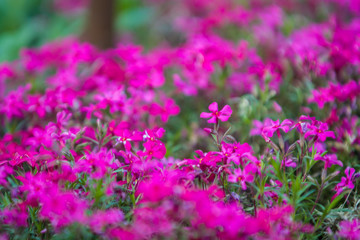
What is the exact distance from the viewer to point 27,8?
25.5ft

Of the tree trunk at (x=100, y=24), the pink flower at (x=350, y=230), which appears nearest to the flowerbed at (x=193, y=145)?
the pink flower at (x=350, y=230)

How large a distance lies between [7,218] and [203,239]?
891 mm

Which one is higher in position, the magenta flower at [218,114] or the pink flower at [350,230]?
the magenta flower at [218,114]

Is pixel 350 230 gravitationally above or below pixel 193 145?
above

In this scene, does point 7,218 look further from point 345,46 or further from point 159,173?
point 345,46

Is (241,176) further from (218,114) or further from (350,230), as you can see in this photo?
(350,230)

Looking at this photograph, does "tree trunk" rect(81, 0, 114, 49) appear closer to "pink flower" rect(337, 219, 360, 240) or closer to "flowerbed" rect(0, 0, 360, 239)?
"flowerbed" rect(0, 0, 360, 239)

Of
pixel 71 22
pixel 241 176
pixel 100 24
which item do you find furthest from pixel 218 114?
pixel 71 22

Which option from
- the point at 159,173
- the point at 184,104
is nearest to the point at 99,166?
the point at 159,173

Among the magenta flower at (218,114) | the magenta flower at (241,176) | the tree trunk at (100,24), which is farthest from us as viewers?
the tree trunk at (100,24)

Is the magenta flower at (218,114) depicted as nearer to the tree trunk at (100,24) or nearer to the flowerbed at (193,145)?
the flowerbed at (193,145)

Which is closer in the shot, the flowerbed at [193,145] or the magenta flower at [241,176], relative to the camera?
the flowerbed at [193,145]

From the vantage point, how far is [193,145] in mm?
2760

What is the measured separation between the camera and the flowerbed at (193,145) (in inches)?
65.2
